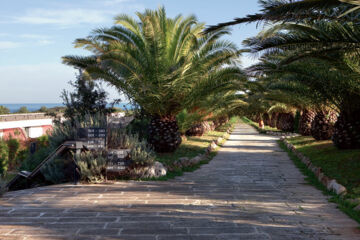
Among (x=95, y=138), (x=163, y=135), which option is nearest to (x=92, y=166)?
(x=95, y=138)

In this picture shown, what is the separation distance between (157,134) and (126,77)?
238 centimetres

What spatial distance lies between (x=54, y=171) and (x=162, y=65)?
4.92m

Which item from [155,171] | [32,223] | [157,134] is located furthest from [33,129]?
[32,223]

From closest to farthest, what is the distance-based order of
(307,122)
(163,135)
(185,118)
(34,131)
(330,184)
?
(330,184) → (163,135) → (185,118) → (307,122) → (34,131)

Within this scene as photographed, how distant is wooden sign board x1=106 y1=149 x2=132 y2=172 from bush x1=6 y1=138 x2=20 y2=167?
893cm

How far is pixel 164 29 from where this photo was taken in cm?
1240

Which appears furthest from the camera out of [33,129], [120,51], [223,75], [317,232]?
[33,129]

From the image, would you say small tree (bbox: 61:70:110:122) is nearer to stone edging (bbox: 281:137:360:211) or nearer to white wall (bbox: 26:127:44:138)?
stone edging (bbox: 281:137:360:211)

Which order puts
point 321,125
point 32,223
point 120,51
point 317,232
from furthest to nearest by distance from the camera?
point 321,125, point 120,51, point 32,223, point 317,232

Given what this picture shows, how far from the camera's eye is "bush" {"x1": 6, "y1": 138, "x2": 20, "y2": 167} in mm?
15102

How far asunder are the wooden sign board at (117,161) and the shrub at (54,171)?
1548 mm

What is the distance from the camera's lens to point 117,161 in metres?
8.15

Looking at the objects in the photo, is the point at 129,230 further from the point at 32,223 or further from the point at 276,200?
the point at 276,200

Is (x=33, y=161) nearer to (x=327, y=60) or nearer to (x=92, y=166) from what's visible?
(x=92, y=166)
